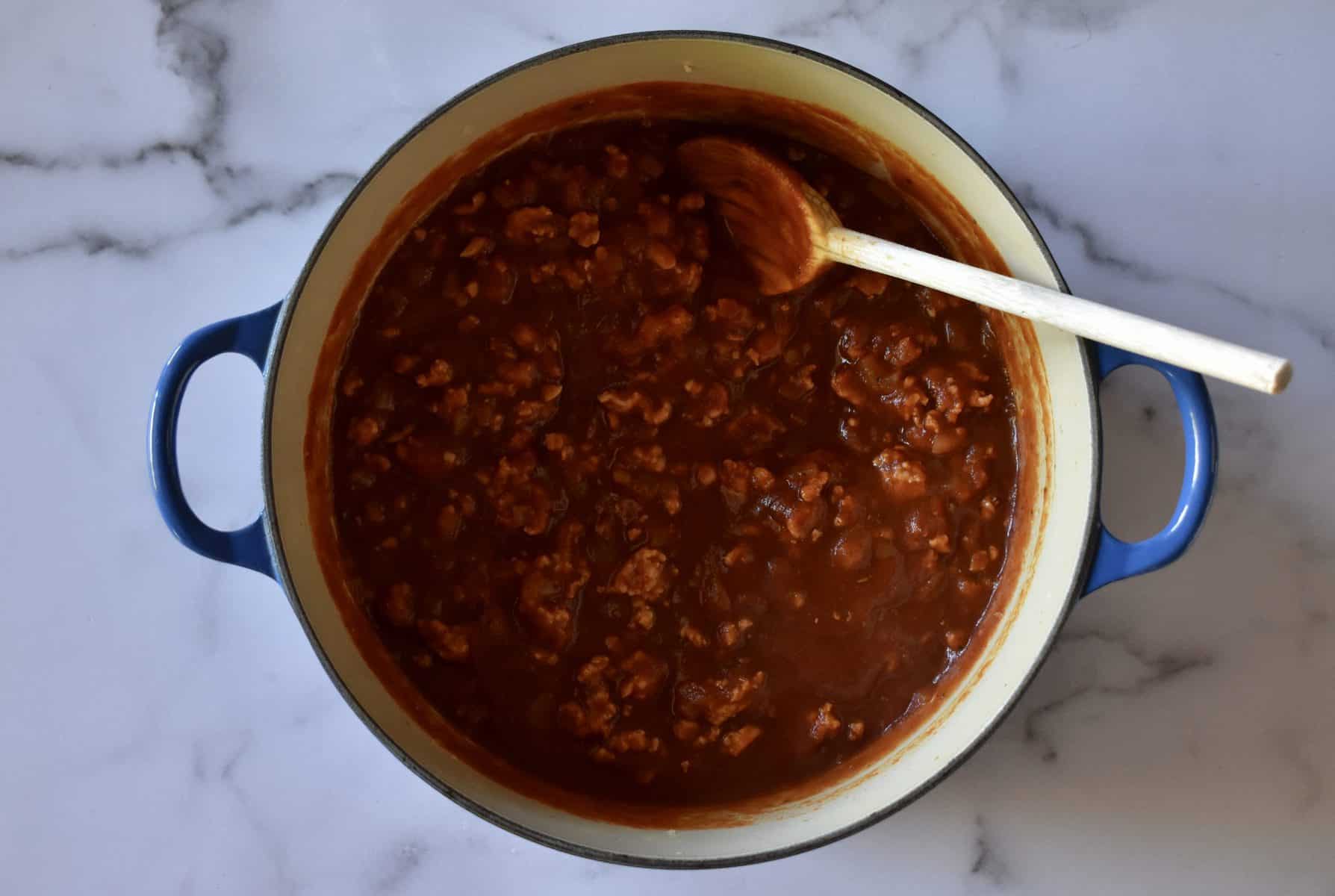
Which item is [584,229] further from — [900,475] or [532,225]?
[900,475]

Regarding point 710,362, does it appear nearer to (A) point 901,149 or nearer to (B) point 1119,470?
(A) point 901,149

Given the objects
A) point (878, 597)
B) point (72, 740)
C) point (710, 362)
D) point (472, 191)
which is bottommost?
point (878, 597)

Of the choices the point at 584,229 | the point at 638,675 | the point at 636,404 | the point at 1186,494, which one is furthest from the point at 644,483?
the point at 1186,494

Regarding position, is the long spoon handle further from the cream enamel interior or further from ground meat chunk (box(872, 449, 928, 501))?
ground meat chunk (box(872, 449, 928, 501))

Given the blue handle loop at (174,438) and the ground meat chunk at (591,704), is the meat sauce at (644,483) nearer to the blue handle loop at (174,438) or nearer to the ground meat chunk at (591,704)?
the ground meat chunk at (591,704)

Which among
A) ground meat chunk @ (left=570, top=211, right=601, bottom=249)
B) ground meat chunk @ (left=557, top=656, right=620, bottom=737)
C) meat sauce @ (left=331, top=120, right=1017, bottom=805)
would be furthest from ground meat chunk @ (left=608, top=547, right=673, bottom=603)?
ground meat chunk @ (left=570, top=211, right=601, bottom=249)

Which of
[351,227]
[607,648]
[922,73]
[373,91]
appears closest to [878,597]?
[607,648]

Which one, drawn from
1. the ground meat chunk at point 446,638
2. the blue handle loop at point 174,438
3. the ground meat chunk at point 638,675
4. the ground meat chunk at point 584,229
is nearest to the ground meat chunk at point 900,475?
the ground meat chunk at point 638,675
